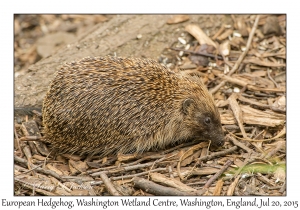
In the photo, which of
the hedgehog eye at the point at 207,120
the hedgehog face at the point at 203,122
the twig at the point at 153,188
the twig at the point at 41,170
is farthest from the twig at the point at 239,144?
the twig at the point at 41,170

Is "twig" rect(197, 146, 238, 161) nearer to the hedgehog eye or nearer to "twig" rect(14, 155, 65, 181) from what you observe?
the hedgehog eye

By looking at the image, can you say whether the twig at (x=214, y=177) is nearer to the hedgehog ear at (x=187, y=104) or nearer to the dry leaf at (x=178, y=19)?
the hedgehog ear at (x=187, y=104)

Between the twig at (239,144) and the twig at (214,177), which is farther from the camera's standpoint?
the twig at (239,144)

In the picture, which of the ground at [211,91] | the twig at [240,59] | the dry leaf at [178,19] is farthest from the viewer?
the dry leaf at [178,19]

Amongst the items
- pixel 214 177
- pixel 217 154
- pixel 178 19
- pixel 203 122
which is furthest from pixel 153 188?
pixel 178 19

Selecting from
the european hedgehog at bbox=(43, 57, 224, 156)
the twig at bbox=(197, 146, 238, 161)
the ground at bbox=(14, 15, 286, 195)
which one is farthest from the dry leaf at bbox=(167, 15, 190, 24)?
the twig at bbox=(197, 146, 238, 161)

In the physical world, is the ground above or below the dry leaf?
below

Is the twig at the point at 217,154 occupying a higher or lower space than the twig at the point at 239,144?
lower

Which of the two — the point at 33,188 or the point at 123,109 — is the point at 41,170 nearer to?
the point at 33,188
